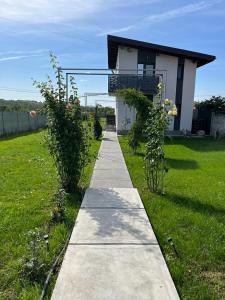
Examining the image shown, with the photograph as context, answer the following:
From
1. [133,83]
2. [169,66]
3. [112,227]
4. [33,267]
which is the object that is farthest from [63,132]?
[169,66]

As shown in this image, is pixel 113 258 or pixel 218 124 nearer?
pixel 113 258

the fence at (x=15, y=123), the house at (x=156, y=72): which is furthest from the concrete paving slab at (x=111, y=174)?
the house at (x=156, y=72)

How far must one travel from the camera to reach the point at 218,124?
21.4 m

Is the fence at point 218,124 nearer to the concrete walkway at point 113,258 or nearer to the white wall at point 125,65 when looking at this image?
the white wall at point 125,65

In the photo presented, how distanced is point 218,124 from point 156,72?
5407 mm

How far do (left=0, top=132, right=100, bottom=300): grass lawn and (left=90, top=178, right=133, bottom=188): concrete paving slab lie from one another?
246mm

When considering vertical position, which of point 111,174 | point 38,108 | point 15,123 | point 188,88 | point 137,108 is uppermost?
point 188,88

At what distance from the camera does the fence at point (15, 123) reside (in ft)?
67.8

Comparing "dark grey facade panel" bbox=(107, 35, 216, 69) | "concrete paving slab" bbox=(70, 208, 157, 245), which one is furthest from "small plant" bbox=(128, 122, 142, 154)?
"dark grey facade panel" bbox=(107, 35, 216, 69)

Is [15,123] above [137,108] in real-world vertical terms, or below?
below

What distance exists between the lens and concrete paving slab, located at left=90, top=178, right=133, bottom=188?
689 centimetres

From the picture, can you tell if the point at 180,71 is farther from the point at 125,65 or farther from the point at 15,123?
the point at 15,123

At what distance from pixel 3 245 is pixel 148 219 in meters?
2.11

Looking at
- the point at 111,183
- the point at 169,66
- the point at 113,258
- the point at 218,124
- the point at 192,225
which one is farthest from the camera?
the point at 169,66
